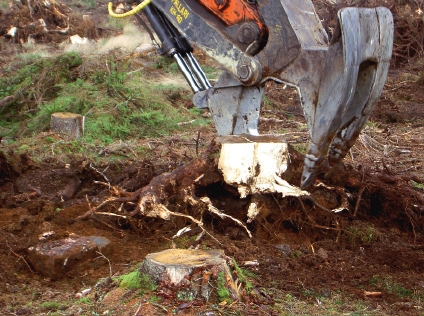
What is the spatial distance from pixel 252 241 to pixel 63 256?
1.48m

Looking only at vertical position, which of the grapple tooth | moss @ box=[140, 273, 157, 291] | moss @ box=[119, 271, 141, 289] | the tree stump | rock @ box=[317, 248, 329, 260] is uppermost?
the grapple tooth

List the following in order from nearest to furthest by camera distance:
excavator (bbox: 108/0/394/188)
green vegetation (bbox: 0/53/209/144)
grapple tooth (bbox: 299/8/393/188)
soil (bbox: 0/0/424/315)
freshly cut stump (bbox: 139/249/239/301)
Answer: freshly cut stump (bbox: 139/249/239/301) → soil (bbox: 0/0/424/315) → grapple tooth (bbox: 299/8/393/188) → excavator (bbox: 108/0/394/188) → green vegetation (bbox: 0/53/209/144)

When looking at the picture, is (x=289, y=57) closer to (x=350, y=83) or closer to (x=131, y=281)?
(x=350, y=83)

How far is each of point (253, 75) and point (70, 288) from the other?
2.11 metres

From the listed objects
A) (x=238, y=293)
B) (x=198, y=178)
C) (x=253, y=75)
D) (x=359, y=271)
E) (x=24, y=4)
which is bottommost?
(x=359, y=271)

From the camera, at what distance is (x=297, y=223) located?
3.96 metres

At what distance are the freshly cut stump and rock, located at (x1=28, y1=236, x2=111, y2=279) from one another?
85 centimetres

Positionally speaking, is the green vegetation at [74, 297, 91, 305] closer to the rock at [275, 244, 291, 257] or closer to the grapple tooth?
the rock at [275, 244, 291, 257]

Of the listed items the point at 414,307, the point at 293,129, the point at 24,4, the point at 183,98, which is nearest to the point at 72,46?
the point at 24,4

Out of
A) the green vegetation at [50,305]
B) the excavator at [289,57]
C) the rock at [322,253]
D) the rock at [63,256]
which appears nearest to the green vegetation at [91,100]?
the excavator at [289,57]

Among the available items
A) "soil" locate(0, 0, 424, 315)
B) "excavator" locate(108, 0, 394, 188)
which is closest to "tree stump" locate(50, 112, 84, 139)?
"soil" locate(0, 0, 424, 315)

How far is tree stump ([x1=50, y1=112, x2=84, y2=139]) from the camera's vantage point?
7121mm

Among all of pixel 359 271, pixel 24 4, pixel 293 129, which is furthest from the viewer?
pixel 24 4

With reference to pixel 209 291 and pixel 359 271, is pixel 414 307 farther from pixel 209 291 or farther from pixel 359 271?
pixel 209 291
